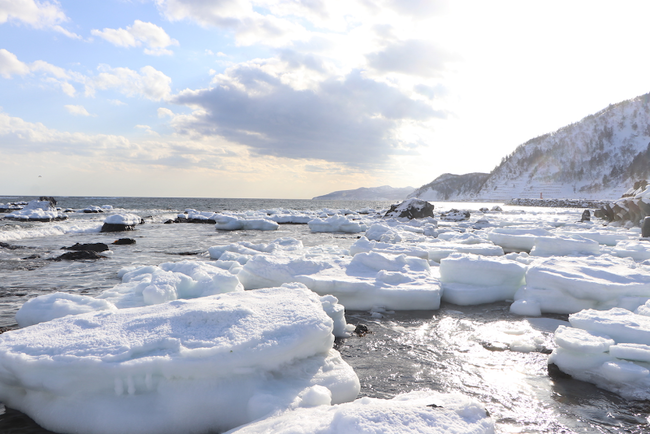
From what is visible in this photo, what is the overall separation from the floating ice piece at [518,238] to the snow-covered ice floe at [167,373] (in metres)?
10.6

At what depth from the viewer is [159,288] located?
Result: 5.20 m

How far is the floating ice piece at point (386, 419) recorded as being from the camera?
216 centimetres

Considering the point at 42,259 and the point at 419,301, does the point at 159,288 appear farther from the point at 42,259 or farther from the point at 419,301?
the point at 42,259

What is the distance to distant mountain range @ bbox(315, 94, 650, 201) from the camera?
69312 millimetres

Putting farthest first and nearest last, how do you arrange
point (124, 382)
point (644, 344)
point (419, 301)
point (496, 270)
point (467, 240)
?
1. point (467, 240)
2. point (496, 270)
3. point (419, 301)
4. point (644, 344)
5. point (124, 382)

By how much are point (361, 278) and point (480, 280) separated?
2.12 metres

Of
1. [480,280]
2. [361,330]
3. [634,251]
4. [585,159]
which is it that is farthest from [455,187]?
[361,330]

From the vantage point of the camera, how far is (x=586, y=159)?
75.3m

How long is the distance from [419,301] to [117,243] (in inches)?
488

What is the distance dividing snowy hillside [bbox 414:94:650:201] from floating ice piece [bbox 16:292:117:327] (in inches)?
3151

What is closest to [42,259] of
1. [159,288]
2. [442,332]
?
[159,288]

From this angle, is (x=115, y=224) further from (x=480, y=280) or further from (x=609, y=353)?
(x=609, y=353)

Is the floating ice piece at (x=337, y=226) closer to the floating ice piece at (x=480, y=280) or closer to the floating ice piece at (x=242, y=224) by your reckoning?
the floating ice piece at (x=242, y=224)

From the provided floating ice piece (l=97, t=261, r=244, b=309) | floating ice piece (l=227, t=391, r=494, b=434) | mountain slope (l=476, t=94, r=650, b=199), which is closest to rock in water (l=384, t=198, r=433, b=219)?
floating ice piece (l=97, t=261, r=244, b=309)
